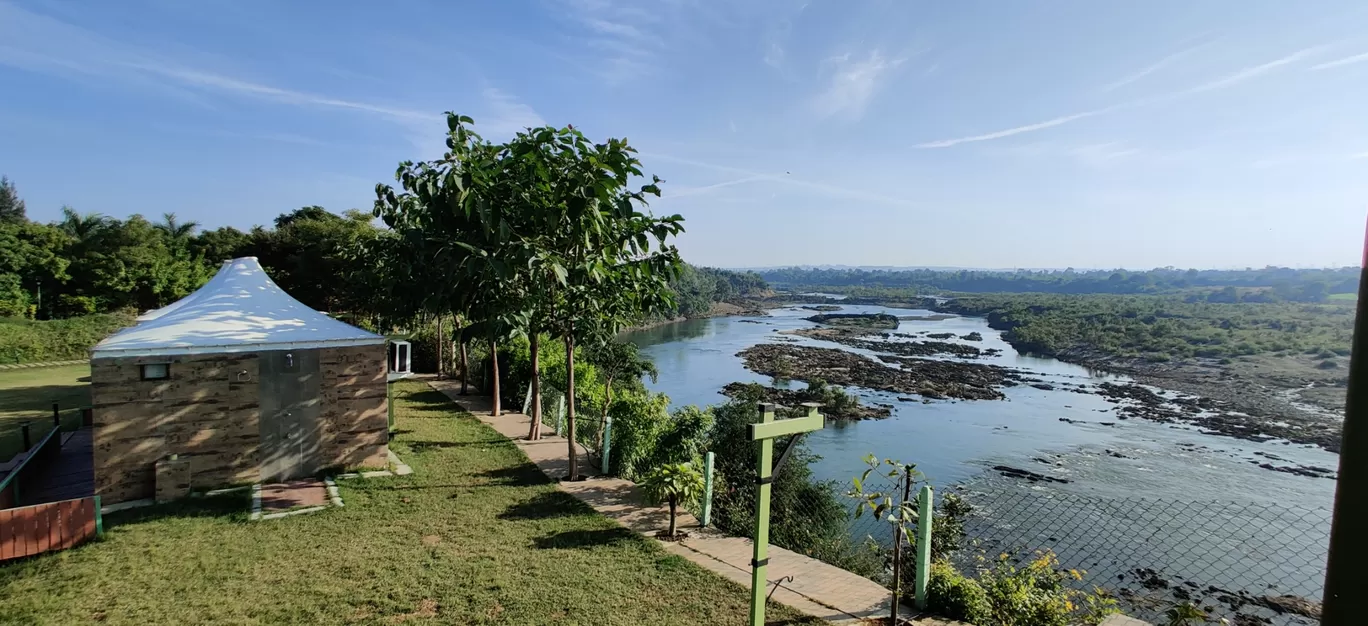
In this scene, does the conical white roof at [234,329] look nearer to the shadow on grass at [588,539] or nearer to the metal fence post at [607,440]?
the metal fence post at [607,440]

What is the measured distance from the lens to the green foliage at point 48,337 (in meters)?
18.3

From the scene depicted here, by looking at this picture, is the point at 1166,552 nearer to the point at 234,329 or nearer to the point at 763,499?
the point at 763,499

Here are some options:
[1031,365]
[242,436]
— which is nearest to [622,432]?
[242,436]

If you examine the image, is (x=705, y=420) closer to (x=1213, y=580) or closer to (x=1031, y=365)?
(x=1213, y=580)

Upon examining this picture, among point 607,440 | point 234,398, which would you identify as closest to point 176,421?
point 234,398

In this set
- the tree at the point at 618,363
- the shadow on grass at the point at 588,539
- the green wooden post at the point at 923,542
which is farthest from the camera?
the tree at the point at 618,363

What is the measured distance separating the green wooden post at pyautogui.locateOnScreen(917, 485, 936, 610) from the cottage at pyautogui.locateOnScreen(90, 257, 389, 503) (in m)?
6.67

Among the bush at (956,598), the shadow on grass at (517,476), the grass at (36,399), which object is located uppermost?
the bush at (956,598)

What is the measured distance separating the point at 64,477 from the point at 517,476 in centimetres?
561

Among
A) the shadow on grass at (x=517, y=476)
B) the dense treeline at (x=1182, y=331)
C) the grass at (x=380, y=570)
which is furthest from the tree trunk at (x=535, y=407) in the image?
the dense treeline at (x=1182, y=331)

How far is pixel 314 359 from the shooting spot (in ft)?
26.5

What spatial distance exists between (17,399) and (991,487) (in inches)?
900

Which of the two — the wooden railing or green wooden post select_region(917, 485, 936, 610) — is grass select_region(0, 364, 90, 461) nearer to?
the wooden railing

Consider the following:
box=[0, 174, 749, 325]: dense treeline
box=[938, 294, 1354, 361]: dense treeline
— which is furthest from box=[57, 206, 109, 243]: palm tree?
box=[938, 294, 1354, 361]: dense treeline
